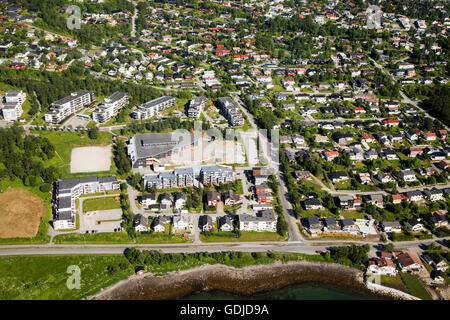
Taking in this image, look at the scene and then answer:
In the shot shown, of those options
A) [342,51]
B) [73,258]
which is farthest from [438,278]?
[342,51]

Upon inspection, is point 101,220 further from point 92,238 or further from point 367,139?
point 367,139

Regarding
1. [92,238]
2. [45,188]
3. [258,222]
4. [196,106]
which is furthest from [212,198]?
[196,106]

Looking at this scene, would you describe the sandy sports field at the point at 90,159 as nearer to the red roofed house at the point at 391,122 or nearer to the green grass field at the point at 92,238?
the green grass field at the point at 92,238

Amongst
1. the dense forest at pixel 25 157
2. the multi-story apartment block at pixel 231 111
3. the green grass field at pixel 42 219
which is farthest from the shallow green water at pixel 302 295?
the multi-story apartment block at pixel 231 111

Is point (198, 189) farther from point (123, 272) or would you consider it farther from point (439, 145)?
point (439, 145)

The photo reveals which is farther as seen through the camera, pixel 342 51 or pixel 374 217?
pixel 342 51

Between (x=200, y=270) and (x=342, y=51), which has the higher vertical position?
(x=342, y=51)
